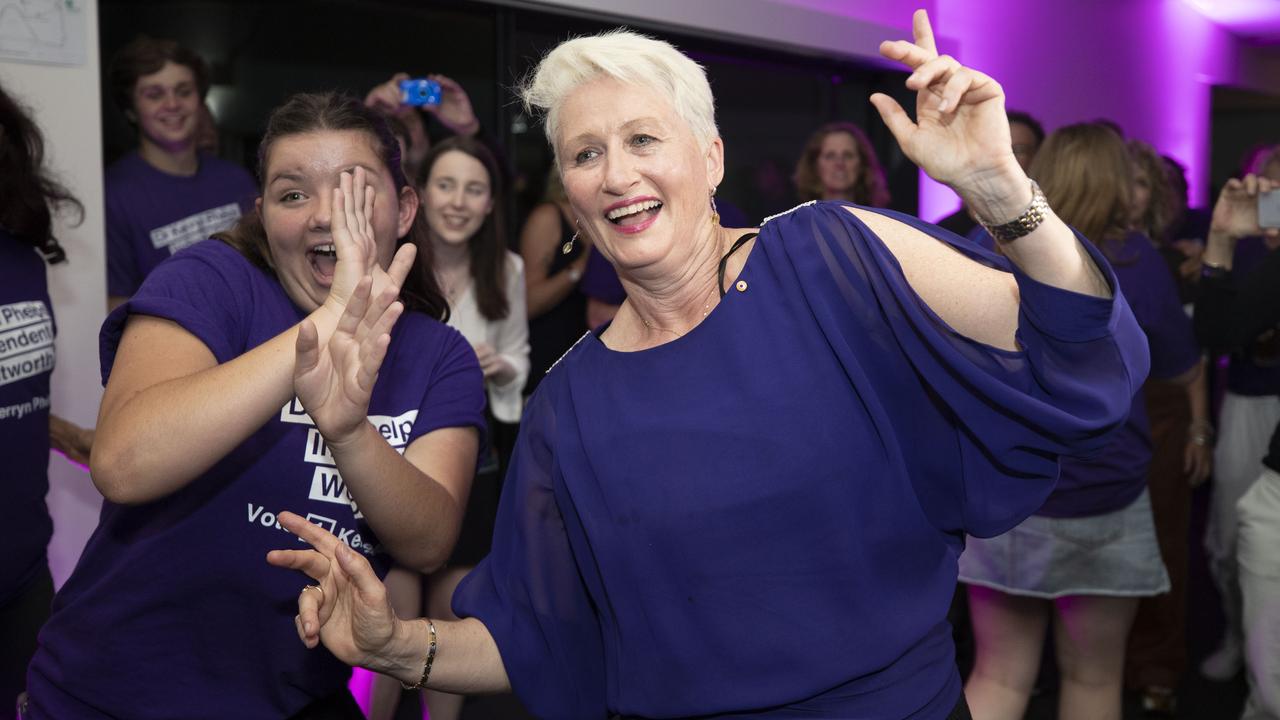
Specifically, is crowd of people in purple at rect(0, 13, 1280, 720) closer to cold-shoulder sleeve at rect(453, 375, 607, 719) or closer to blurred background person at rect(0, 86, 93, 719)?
cold-shoulder sleeve at rect(453, 375, 607, 719)

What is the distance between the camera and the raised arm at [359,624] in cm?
141

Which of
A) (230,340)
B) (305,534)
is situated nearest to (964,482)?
(305,534)

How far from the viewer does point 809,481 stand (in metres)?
1.34

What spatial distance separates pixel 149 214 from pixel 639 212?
225 centimetres

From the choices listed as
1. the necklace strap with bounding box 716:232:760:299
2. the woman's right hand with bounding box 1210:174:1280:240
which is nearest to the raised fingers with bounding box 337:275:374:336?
the necklace strap with bounding box 716:232:760:299

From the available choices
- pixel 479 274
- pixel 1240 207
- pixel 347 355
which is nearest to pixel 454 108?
pixel 479 274

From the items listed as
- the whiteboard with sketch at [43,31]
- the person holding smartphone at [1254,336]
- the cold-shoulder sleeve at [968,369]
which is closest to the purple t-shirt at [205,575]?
the cold-shoulder sleeve at [968,369]

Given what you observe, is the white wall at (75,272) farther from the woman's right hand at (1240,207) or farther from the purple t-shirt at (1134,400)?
the woman's right hand at (1240,207)

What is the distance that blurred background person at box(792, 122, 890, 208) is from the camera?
4586mm

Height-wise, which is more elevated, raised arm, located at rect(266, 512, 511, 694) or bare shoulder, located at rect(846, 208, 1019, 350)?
bare shoulder, located at rect(846, 208, 1019, 350)

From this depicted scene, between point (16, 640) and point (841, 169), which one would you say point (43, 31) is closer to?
point (16, 640)

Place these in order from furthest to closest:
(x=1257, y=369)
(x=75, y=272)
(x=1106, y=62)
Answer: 1. (x=1106, y=62)
2. (x=1257, y=369)
3. (x=75, y=272)

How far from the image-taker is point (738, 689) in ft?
4.53

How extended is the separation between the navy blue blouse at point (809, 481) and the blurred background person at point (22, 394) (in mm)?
1168
